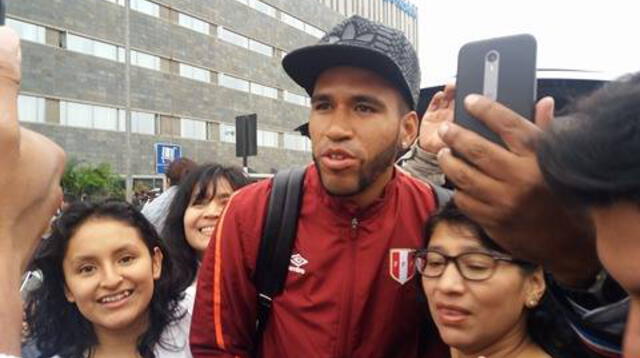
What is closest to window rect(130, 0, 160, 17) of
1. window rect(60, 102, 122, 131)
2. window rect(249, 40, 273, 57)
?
window rect(60, 102, 122, 131)

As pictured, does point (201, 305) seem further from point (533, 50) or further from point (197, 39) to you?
point (197, 39)

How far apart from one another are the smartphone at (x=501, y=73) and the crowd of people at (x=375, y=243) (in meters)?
0.05

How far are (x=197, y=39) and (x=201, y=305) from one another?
3146 centimetres

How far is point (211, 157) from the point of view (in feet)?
107

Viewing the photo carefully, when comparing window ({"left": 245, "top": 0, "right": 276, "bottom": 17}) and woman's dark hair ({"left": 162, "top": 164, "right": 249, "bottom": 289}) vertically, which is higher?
window ({"left": 245, "top": 0, "right": 276, "bottom": 17})

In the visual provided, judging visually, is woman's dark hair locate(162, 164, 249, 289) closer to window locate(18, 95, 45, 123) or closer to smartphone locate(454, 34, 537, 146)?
smartphone locate(454, 34, 537, 146)

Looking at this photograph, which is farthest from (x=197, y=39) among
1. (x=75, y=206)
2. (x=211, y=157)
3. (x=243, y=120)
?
(x=75, y=206)

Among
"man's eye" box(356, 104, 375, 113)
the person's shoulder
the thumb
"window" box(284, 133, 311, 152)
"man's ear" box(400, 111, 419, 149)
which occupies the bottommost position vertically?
the person's shoulder

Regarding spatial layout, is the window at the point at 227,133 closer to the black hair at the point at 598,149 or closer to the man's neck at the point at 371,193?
the man's neck at the point at 371,193

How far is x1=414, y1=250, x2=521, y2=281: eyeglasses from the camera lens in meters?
1.80

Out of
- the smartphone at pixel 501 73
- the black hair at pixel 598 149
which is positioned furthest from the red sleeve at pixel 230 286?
the black hair at pixel 598 149

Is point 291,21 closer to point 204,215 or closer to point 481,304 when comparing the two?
point 204,215

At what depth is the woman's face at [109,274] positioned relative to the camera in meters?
2.20

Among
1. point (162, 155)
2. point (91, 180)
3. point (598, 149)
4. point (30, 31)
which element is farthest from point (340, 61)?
point (30, 31)
